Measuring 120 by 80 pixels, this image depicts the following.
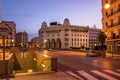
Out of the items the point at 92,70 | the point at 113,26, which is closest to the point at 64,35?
the point at 113,26

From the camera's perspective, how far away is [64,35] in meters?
145

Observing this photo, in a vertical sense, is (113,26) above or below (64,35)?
below

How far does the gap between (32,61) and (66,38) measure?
324 ft

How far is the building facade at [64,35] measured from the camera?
475ft

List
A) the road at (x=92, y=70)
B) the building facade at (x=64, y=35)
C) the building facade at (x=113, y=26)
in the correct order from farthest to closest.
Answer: the building facade at (x=64, y=35), the building facade at (x=113, y=26), the road at (x=92, y=70)

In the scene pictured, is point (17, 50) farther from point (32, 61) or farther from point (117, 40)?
point (117, 40)

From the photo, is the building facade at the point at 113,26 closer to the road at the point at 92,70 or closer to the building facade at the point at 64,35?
the road at the point at 92,70

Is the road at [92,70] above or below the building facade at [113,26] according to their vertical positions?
below

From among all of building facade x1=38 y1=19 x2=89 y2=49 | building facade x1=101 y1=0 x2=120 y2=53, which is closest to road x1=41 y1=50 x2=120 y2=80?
building facade x1=101 y1=0 x2=120 y2=53

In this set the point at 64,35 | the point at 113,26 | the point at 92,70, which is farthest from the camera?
the point at 64,35

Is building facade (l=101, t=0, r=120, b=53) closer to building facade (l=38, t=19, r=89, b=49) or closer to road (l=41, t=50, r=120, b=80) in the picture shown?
road (l=41, t=50, r=120, b=80)

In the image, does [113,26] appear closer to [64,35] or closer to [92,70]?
[92,70]

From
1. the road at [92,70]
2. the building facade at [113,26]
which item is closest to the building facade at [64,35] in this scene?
the building facade at [113,26]

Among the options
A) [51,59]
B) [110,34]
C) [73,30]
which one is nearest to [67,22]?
[73,30]
